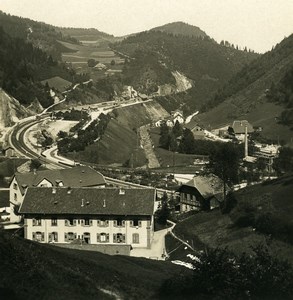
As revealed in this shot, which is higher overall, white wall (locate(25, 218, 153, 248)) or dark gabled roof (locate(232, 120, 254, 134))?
dark gabled roof (locate(232, 120, 254, 134))

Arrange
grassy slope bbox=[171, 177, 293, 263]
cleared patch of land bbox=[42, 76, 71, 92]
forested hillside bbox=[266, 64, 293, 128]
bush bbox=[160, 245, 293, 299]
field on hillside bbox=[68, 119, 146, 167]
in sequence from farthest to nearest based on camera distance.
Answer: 1. cleared patch of land bbox=[42, 76, 71, 92]
2. forested hillside bbox=[266, 64, 293, 128]
3. field on hillside bbox=[68, 119, 146, 167]
4. grassy slope bbox=[171, 177, 293, 263]
5. bush bbox=[160, 245, 293, 299]

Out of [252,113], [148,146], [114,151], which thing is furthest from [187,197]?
[252,113]

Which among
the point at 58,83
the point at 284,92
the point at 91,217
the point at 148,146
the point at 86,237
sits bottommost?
the point at 86,237

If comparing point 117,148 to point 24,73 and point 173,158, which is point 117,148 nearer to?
point 173,158

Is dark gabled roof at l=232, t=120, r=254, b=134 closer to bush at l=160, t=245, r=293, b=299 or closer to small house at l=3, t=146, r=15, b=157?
small house at l=3, t=146, r=15, b=157

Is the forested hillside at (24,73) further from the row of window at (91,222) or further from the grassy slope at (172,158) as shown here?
the row of window at (91,222)

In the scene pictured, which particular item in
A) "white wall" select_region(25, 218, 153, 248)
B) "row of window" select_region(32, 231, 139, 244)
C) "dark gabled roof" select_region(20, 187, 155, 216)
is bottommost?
"row of window" select_region(32, 231, 139, 244)

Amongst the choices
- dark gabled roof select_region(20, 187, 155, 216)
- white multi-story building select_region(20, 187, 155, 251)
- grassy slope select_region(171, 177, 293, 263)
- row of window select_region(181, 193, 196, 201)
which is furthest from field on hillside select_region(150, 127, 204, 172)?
white multi-story building select_region(20, 187, 155, 251)
